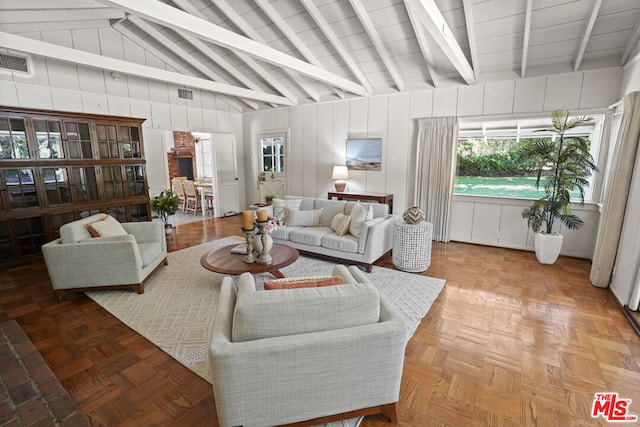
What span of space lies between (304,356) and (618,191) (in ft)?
12.4

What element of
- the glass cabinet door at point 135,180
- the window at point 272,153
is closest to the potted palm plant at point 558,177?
the window at point 272,153

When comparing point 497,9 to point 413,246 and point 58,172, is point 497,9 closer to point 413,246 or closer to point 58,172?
point 413,246

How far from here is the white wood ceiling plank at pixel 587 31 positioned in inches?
116

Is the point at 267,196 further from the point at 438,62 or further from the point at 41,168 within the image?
the point at 438,62

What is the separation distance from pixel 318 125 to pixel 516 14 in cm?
381

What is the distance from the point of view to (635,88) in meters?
3.26

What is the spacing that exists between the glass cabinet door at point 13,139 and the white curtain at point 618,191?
7147 mm

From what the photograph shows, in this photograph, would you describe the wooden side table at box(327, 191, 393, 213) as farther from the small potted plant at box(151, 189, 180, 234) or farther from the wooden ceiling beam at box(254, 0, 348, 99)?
the small potted plant at box(151, 189, 180, 234)

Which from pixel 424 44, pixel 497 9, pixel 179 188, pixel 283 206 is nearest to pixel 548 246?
pixel 497 9

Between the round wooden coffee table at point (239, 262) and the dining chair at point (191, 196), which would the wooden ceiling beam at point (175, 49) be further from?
the round wooden coffee table at point (239, 262)

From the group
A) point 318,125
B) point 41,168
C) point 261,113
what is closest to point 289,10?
point 318,125

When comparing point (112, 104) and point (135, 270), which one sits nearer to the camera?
point (135, 270)

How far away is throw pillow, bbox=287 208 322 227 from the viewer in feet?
15.0

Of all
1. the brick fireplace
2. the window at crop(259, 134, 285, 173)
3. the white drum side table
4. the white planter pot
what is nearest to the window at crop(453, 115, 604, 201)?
the white planter pot
